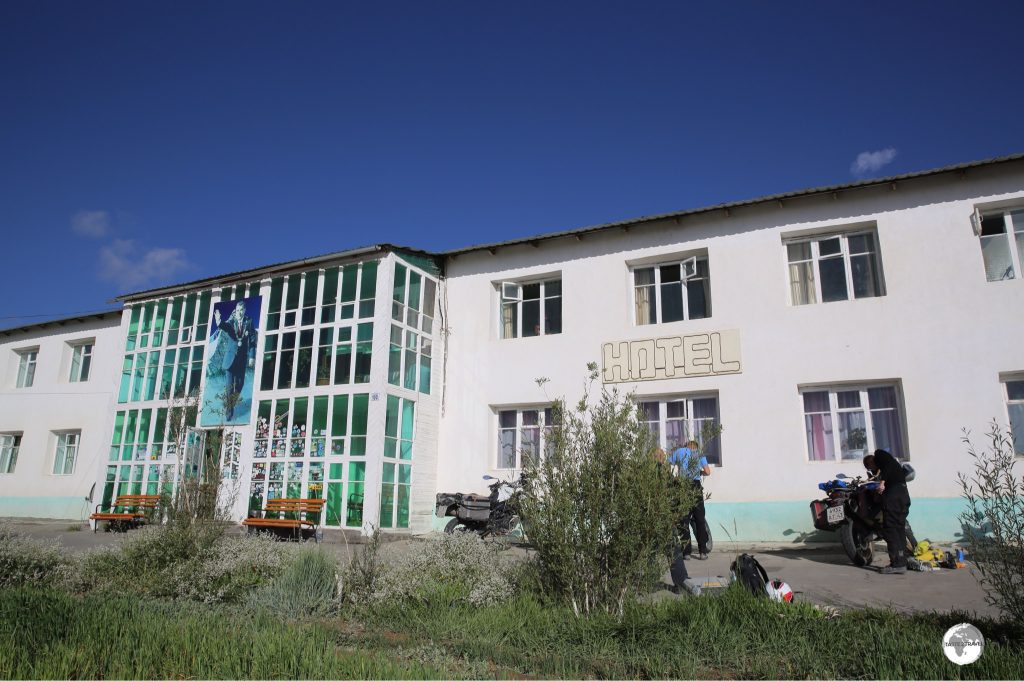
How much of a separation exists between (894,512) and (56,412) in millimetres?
24748

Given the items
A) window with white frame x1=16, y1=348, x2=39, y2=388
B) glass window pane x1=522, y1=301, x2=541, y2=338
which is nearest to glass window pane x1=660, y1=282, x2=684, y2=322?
glass window pane x1=522, y1=301, x2=541, y2=338

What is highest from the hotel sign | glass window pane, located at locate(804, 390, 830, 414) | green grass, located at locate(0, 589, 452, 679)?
the hotel sign

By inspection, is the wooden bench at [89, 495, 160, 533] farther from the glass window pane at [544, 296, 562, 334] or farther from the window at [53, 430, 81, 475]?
the glass window pane at [544, 296, 562, 334]

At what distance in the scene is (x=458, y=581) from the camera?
705cm

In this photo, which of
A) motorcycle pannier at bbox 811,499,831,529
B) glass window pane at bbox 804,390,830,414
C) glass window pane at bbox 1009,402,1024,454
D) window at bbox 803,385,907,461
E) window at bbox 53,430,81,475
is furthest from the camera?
window at bbox 53,430,81,475

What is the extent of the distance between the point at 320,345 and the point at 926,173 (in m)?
13.3

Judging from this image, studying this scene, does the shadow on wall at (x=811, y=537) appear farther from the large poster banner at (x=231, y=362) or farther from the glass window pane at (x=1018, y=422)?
the large poster banner at (x=231, y=362)

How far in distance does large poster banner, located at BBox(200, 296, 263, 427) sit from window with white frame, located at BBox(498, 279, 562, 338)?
21.4 ft

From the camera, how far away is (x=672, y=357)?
14492mm

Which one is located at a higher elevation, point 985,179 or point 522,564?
point 985,179

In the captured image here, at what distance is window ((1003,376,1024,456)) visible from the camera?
38.7ft

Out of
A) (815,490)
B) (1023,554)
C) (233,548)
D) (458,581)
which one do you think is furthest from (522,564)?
(815,490)

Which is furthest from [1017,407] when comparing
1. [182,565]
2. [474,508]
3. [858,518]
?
[182,565]

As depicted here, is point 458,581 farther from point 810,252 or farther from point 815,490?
point 810,252
